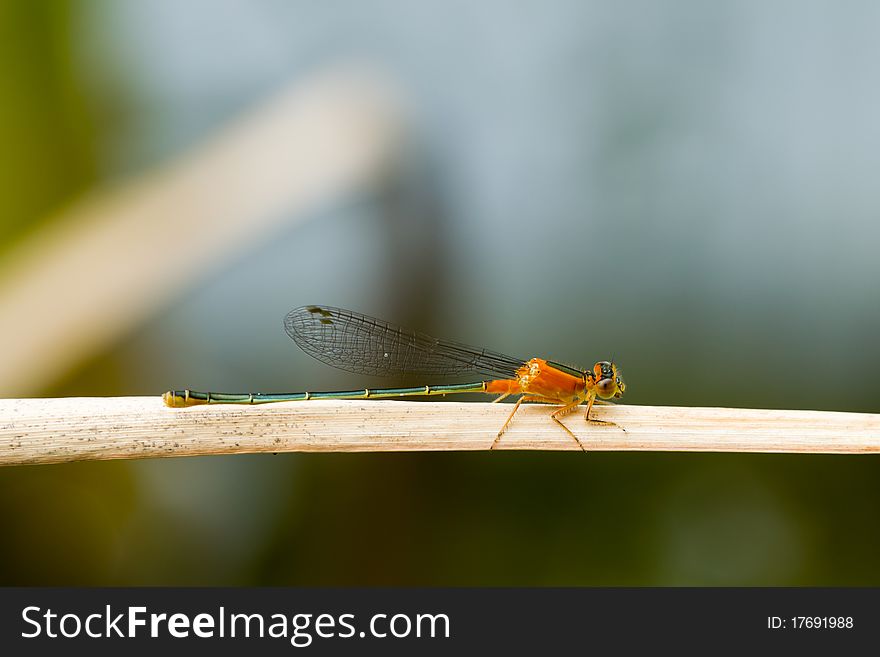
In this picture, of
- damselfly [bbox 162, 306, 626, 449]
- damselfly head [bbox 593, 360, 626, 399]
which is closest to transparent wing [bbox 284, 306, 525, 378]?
damselfly [bbox 162, 306, 626, 449]

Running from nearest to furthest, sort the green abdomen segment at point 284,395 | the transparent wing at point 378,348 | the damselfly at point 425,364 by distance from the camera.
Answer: the green abdomen segment at point 284,395 → the damselfly at point 425,364 → the transparent wing at point 378,348

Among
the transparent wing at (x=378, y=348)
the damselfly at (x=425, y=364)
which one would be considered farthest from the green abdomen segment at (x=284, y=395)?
the transparent wing at (x=378, y=348)

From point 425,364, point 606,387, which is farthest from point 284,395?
point 606,387

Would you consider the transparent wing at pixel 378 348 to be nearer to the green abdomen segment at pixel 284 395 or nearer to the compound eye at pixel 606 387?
the green abdomen segment at pixel 284 395

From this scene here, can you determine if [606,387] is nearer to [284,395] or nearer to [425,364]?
[425,364]

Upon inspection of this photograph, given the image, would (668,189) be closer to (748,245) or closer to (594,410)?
(748,245)

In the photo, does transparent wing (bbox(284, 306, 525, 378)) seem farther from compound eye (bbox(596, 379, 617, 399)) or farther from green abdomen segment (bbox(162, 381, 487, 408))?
compound eye (bbox(596, 379, 617, 399))

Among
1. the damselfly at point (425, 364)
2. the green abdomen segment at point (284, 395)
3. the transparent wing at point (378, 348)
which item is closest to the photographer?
the green abdomen segment at point (284, 395)
